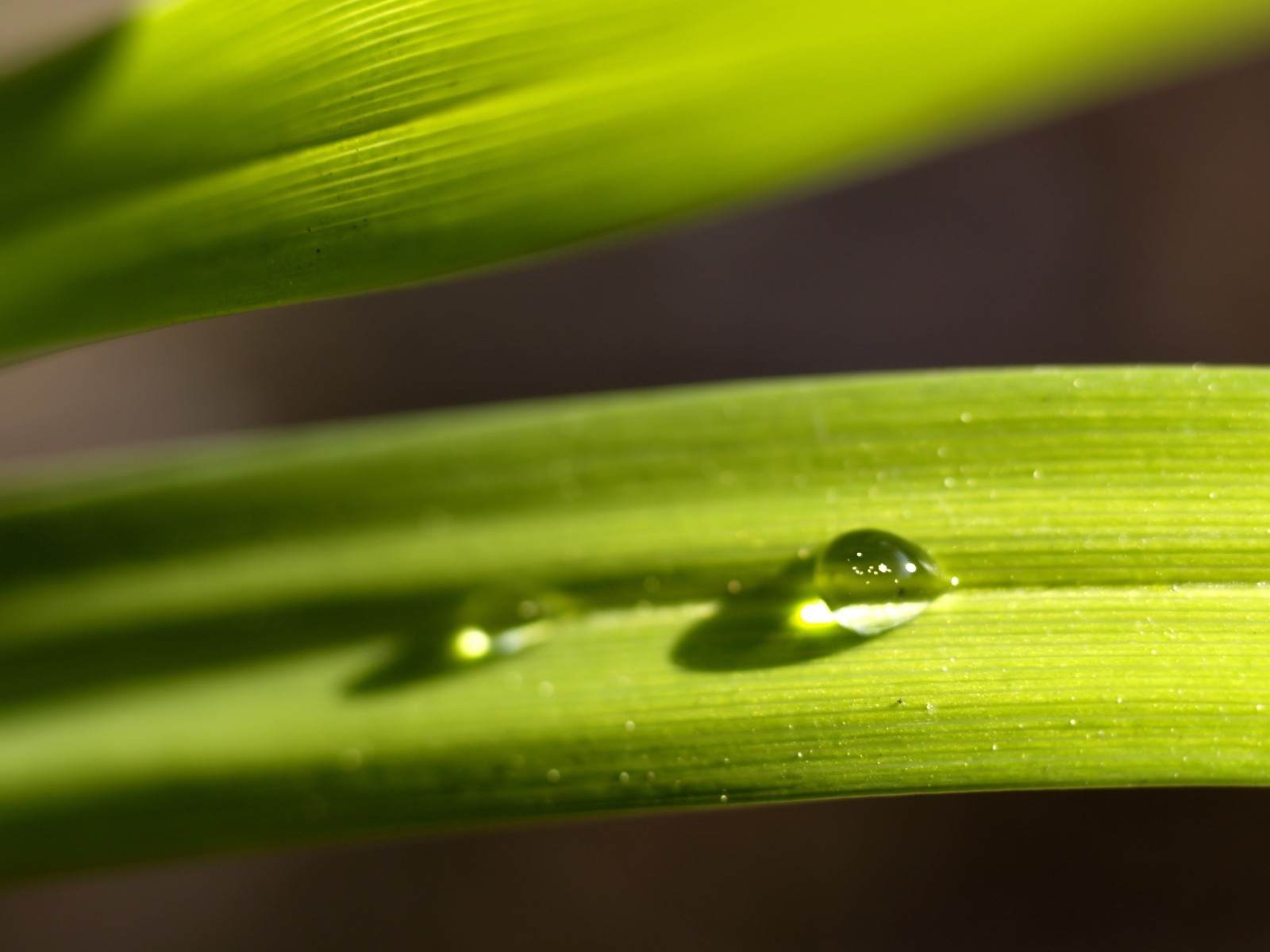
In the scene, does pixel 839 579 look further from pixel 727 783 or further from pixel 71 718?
pixel 71 718

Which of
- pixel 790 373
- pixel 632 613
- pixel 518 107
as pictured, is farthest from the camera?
pixel 790 373

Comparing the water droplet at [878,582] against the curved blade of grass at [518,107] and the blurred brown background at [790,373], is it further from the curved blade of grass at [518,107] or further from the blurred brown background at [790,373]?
the blurred brown background at [790,373]

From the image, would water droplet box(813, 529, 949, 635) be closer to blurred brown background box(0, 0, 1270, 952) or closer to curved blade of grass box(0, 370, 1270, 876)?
curved blade of grass box(0, 370, 1270, 876)

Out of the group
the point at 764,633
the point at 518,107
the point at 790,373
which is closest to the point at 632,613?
the point at 764,633

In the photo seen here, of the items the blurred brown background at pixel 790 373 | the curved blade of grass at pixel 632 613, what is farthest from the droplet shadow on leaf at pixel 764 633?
the blurred brown background at pixel 790 373

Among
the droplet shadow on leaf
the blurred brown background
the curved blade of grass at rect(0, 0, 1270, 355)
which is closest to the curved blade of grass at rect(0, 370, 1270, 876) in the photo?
the droplet shadow on leaf

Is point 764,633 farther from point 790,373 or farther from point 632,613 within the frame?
point 790,373

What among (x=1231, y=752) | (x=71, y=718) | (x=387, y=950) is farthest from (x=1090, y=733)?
(x=387, y=950)
